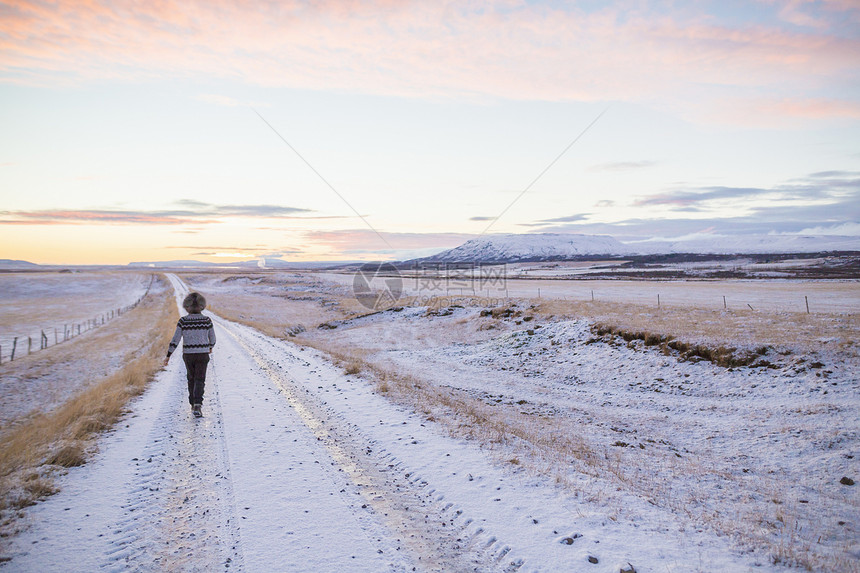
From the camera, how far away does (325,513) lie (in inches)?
211

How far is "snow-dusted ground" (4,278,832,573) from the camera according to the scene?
4.50 metres

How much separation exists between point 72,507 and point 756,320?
24115 millimetres

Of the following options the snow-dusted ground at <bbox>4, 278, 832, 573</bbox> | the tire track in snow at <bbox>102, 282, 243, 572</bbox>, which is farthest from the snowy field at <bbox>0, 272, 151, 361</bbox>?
the snow-dusted ground at <bbox>4, 278, 832, 573</bbox>

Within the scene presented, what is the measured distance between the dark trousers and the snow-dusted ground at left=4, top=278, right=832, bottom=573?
892 mm

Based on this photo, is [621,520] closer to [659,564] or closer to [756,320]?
[659,564]

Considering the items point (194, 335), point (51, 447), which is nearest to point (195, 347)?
Result: point (194, 335)

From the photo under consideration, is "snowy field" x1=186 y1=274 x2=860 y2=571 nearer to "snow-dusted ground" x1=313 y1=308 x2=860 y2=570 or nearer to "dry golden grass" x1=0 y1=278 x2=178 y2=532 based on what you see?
"snow-dusted ground" x1=313 y1=308 x2=860 y2=570

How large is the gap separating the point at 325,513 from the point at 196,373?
5.35 meters

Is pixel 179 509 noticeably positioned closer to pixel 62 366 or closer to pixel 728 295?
pixel 62 366

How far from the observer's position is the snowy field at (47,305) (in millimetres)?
39250

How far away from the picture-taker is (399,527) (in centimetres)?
514

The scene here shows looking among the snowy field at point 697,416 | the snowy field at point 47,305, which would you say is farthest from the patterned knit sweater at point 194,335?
the snowy field at point 47,305

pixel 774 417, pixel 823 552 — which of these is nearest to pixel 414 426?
pixel 823 552

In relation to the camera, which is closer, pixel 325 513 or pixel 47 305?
pixel 325 513
